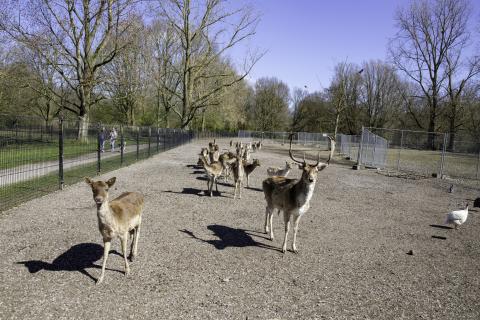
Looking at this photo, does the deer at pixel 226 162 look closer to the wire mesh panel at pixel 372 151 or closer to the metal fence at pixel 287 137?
the wire mesh panel at pixel 372 151

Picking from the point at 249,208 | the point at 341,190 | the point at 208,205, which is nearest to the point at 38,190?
the point at 208,205

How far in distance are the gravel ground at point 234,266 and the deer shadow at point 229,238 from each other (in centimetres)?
4

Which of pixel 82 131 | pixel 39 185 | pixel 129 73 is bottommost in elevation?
pixel 39 185

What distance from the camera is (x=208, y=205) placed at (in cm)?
1062

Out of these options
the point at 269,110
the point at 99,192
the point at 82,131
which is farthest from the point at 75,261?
the point at 269,110

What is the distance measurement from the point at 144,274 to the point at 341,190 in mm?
10671

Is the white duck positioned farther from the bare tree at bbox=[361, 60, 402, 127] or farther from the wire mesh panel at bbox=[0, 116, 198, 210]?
the bare tree at bbox=[361, 60, 402, 127]

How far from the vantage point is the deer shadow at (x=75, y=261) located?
5637 millimetres

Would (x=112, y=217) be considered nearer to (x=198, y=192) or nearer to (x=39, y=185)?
(x=198, y=192)

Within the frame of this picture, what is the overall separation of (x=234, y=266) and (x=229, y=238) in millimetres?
1501

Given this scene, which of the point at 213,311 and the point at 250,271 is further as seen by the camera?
the point at 250,271

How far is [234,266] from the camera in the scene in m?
6.15

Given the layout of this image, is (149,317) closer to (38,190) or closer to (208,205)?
(208,205)

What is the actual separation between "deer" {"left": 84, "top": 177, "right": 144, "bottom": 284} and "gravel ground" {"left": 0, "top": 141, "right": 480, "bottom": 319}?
42 cm
